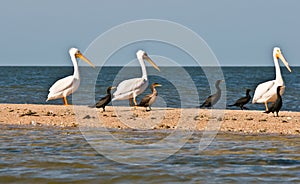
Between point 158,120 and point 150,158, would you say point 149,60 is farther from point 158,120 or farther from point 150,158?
point 150,158

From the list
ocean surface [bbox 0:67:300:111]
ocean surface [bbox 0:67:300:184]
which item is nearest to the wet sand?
ocean surface [bbox 0:67:300:184]

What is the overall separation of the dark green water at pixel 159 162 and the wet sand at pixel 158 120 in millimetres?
1753

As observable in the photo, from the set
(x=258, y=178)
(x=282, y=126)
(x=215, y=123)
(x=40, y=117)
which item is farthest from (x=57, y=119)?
(x=258, y=178)

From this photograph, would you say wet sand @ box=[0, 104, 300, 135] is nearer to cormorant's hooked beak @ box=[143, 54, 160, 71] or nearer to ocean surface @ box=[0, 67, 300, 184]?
ocean surface @ box=[0, 67, 300, 184]

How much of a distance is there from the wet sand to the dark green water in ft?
5.75

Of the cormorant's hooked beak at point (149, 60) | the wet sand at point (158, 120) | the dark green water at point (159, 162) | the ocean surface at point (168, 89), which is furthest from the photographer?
the ocean surface at point (168, 89)

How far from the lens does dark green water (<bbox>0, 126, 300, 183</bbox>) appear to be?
8.65 meters

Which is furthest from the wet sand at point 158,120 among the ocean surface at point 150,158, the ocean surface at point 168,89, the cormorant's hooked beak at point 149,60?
the cormorant's hooked beak at point 149,60

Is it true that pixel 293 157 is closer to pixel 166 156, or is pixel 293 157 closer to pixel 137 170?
pixel 166 156

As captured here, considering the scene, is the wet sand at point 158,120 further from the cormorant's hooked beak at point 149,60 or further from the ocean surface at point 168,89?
the cormorant's hooked beak at point 149,60

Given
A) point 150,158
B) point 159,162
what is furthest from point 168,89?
point 159,162

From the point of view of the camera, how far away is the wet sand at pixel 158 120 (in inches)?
579

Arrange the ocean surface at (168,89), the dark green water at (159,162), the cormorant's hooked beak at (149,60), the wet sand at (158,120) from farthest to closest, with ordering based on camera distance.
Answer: the ocean surface at (168,89) < the cormorant's hooked beak at (149,60) < the wet sand at (158,120) < the dark green water at (159,162)

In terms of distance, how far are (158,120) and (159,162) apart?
21.1 ft
